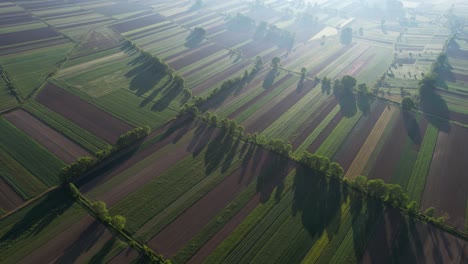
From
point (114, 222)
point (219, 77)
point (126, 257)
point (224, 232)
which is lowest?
point (224, 232)

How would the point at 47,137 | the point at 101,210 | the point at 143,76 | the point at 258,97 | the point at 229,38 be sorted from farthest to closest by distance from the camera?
the point at 229,38, the point at 143,76, the point at 258,97, the point at 47,137, the point at 101,210

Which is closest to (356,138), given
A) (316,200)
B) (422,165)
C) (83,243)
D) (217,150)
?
→ (422,165)

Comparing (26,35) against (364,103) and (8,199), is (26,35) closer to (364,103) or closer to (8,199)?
(8,199)

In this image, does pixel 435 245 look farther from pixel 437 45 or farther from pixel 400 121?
pixel 437 45

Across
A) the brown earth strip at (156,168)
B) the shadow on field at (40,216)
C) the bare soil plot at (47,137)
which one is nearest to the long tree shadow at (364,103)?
the brown earth strip at (156,168)

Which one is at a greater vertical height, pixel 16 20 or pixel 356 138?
pixel 16 20

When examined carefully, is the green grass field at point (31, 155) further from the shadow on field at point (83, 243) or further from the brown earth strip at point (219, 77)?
the brown earth strip at point (219, 77)

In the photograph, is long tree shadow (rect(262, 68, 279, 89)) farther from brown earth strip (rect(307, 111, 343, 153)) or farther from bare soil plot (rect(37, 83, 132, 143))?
bare soil plot (rect(37, 83, 132, 143))
